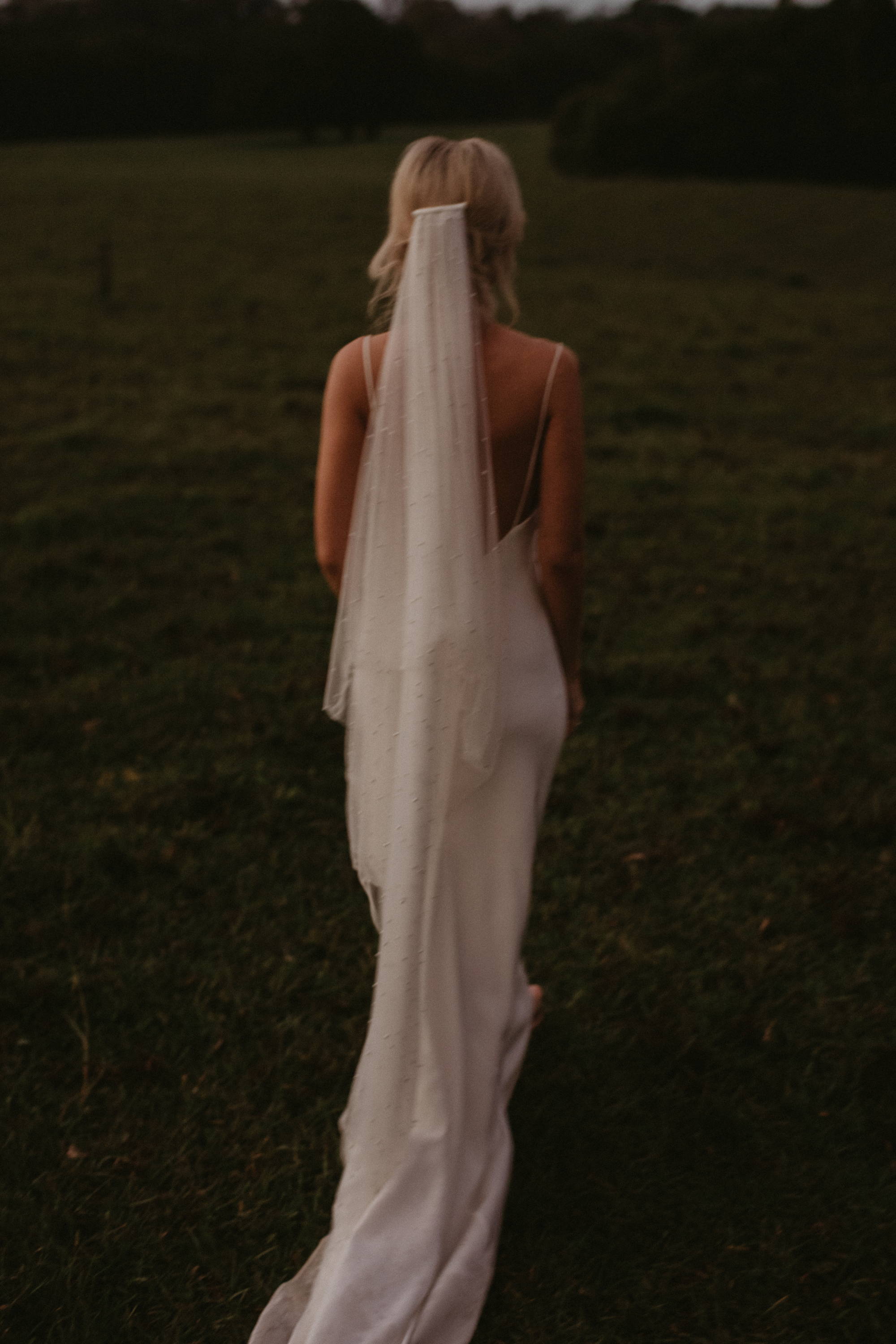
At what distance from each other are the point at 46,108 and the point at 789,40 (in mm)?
32391

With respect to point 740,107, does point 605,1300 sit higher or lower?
lower

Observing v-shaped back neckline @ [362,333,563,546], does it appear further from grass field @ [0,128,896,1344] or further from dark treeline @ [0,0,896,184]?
dark treeline @ [0,0,896,184]

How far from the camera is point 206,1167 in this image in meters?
3.06

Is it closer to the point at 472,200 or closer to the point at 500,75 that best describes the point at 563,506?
the point at 472,200

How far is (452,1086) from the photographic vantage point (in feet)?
8.86

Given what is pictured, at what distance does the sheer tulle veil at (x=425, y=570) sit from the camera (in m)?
2.49

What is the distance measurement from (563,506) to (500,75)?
6416 centimetres

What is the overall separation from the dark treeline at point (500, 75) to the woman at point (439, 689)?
4027 cm

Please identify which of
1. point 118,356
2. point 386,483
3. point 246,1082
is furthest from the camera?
point 118,356

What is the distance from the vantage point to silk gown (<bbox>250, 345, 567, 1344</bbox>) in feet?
8.27

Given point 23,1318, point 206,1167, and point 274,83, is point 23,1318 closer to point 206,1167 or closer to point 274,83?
point 206,1167

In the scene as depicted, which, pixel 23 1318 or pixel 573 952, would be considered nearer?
pixel 23 1318

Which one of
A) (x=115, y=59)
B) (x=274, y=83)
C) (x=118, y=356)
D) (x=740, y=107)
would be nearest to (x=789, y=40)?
(x=740, y=107)

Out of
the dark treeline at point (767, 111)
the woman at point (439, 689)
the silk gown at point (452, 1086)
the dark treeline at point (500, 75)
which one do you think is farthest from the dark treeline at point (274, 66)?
the silk gown at point (452, 1086)
